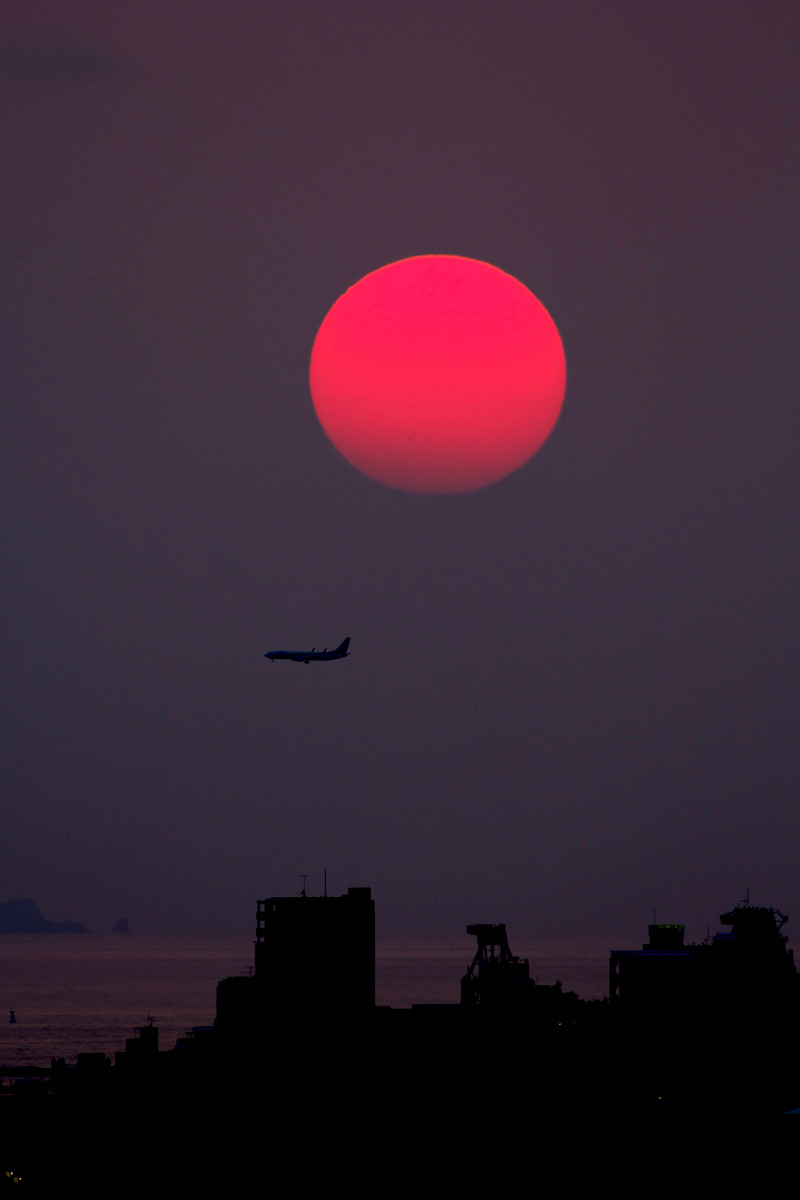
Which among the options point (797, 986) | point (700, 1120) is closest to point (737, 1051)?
point (797, 986)

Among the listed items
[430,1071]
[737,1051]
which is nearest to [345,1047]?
[430,1071]

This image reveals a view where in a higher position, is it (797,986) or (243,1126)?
(797,986)

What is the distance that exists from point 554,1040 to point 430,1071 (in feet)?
59.1

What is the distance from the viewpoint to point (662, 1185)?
117 m

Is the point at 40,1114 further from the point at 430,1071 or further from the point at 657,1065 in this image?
the point at 657,1065

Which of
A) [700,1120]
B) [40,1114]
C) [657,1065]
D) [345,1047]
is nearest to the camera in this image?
[700,1120]

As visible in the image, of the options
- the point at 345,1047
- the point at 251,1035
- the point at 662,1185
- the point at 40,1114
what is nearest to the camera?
the point at 662,1185

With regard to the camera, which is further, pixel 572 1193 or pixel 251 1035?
pixel 251 1035

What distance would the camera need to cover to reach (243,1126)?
136750 mm

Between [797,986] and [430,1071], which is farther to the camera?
[797,986]

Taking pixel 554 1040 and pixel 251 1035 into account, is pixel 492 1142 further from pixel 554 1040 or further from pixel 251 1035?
pixel 251 1035

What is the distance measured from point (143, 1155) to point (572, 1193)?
123ft

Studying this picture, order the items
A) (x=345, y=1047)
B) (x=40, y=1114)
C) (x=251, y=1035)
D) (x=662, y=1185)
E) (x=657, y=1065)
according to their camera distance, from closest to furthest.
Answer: (x=662, y=1185) → (x=40, y=1114) → (x=657, y=1065) → (x=345, y=1047) → (x=251, y=1035)

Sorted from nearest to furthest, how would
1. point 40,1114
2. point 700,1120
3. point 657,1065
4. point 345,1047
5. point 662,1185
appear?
point 662,1185 → point 700,1120 → point 40,1114 → point 657,1065 → point 345,1047
